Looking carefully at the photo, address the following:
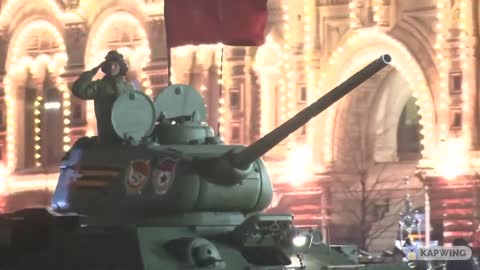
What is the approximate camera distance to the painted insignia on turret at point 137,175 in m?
11.2

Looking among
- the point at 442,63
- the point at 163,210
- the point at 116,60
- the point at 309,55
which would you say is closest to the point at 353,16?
the point at 309,55

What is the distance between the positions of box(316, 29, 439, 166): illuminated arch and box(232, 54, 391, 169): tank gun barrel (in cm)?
1941

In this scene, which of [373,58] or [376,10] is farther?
[373,58]

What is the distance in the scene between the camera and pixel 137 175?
36.9 ft

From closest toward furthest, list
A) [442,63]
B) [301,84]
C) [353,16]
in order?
[442,63] → [353,16] → [301,84]

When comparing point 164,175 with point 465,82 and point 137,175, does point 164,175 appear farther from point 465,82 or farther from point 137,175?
point 465,82

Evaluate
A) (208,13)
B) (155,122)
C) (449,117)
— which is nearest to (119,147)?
(155,122)

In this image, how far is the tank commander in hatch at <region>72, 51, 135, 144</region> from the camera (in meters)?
11.7

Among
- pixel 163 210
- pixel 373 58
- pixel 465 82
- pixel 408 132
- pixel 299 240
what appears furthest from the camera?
pixel 408 132

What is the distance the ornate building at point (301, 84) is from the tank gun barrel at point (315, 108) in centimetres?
1717

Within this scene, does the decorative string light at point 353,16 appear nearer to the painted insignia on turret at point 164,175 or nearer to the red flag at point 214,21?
the red flag at point 214,21

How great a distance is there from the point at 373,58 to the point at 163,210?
20524 millimetres

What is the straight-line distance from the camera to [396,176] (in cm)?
3153

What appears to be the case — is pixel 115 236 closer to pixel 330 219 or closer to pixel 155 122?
pixel 155 122
